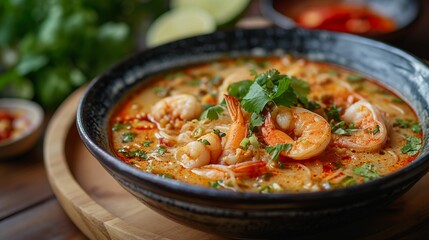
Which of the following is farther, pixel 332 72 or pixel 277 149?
pixel 332 72

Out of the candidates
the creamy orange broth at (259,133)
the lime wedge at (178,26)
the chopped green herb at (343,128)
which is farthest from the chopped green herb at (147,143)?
the lime wedge at (178,26)

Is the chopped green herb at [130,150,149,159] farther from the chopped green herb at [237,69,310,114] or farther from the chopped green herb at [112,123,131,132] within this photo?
the chopped green herb at [237,69,310,114]

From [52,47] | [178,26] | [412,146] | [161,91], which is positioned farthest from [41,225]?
[178,26]

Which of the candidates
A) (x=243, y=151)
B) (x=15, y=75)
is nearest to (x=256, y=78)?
(x=243, y=151)

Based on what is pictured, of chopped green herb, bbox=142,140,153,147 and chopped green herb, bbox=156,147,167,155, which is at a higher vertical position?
chopped green herb, bbox=156,147,167,155

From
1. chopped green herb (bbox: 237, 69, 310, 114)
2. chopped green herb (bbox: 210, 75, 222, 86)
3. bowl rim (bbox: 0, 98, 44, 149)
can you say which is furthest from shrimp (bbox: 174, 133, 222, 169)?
bowl rim (bbox: 0, 98, 44, 149)

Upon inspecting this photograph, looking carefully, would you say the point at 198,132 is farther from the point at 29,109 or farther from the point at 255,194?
the point at 29,109

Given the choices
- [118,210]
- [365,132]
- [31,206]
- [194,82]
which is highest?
[365,132]

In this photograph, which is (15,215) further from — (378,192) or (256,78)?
(378,192)
